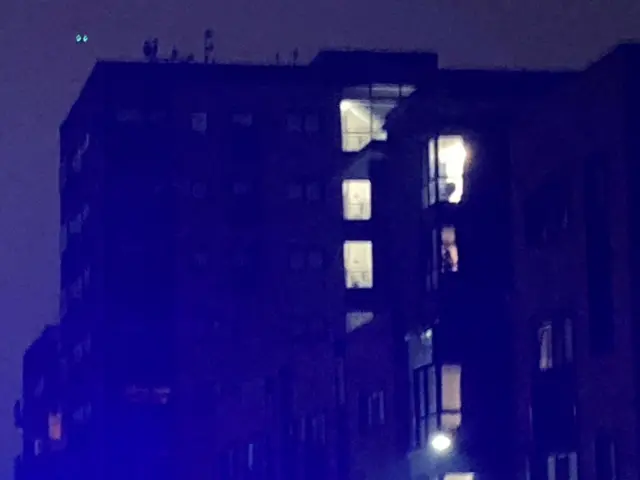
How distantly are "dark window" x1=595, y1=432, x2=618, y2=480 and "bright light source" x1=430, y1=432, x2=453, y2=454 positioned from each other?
7.26 metres

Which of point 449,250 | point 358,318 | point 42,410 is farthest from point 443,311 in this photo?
point 42,410

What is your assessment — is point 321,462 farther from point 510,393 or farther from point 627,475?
point 627,475

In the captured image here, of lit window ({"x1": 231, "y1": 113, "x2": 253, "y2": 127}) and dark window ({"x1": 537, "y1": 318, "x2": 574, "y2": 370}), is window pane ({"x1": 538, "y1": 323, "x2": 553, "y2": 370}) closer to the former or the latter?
dark window ({"x1": 537, "y1": 318, "x2": 574, "y2": 370})

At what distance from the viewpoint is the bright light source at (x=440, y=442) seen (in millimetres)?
37531

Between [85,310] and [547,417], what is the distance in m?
49.8

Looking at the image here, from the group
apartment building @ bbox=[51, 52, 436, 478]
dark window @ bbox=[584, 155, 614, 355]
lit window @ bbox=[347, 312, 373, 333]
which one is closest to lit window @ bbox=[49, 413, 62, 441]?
apartment building @ bbox=[51, 52, 436, 478]

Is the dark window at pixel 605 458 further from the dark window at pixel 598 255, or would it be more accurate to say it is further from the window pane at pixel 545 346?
the window pane at pixel 545 346

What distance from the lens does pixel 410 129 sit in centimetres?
4156

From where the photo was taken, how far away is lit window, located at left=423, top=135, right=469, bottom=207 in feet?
128

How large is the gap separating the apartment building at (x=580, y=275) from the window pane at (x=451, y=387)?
8.36 ft

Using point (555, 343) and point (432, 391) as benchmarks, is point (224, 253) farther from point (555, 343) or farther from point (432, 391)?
point (555, 343)

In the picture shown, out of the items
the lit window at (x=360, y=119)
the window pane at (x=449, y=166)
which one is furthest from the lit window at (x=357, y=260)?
the window pane at (x=449, y=166)

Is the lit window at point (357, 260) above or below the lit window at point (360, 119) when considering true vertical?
below

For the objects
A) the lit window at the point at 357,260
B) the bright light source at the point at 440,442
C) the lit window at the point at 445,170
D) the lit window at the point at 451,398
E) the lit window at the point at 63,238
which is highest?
the lit window at the point at 63,238
